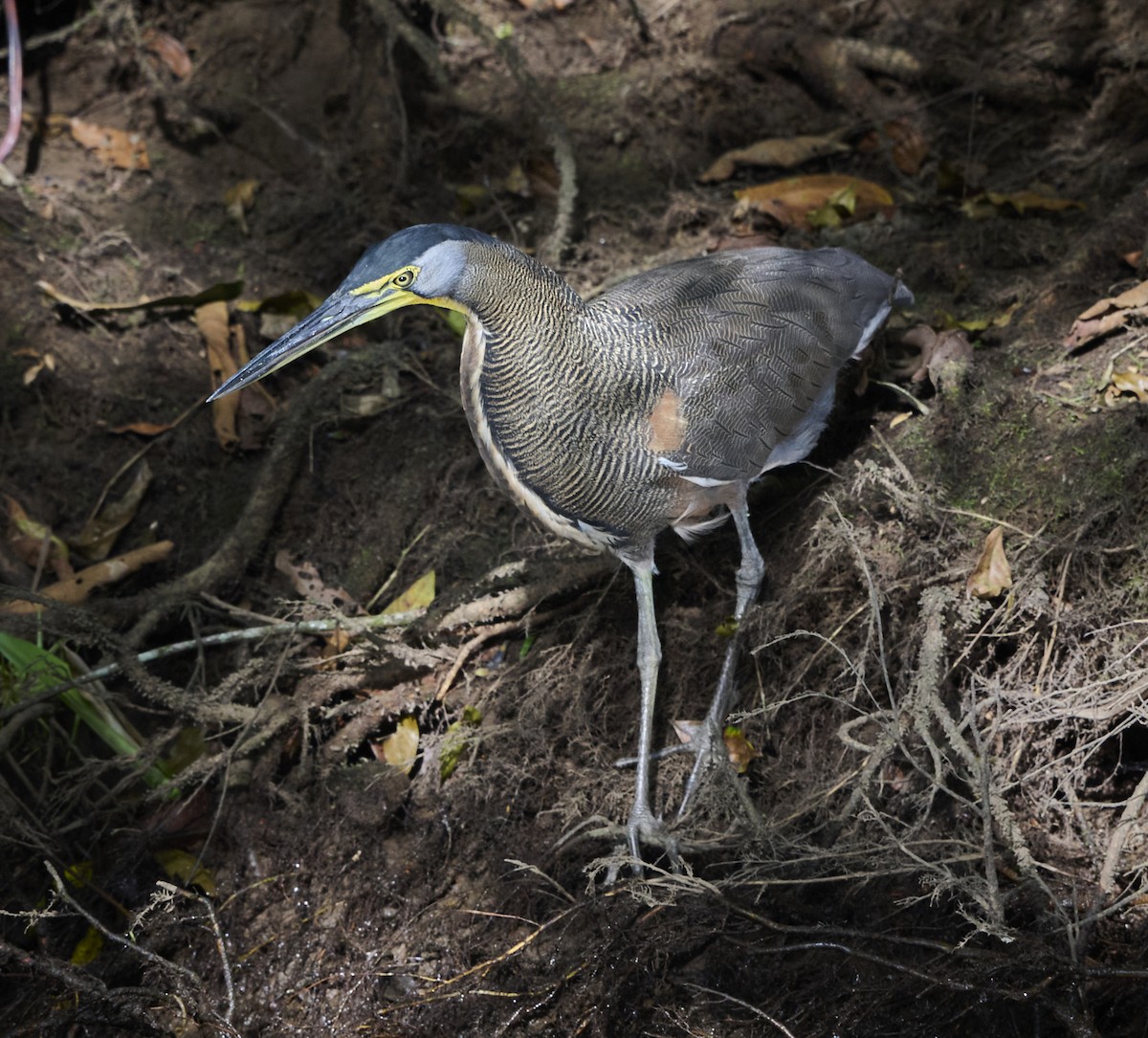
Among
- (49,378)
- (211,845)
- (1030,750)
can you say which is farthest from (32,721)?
(1030,750)

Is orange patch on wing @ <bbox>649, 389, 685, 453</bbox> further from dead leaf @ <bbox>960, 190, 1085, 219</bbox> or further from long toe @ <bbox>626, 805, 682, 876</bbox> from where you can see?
dead leaf @ <bbox>960, 190, 1085, 219</bbox>

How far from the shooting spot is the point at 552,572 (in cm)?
367

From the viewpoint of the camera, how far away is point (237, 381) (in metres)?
2.85

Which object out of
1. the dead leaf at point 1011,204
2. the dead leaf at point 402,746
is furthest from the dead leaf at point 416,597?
the dead leaf at point 1011,204

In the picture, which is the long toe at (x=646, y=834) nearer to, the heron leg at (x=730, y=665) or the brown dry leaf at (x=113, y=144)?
the heron leg at (x=730, y=665)

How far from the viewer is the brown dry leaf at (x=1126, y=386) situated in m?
3.27

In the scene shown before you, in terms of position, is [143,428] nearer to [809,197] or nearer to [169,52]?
[169,52]

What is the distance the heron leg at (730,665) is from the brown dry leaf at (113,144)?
353 centimetres

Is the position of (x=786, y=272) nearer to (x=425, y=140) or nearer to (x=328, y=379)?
(x=328, y=379)

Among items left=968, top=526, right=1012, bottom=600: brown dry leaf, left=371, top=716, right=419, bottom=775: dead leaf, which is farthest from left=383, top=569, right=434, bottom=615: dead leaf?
left=968, top=526, right=1012, bottom=600: brown dry leaf

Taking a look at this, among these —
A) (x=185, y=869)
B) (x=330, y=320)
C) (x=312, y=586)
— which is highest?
(x=330, y=320)

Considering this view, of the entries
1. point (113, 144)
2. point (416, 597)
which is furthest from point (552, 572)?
point (113, 144)

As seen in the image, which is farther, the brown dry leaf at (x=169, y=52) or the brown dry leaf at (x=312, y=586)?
the brown dry leaf at (x=169, y=52)

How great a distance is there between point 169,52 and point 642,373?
3773mm
